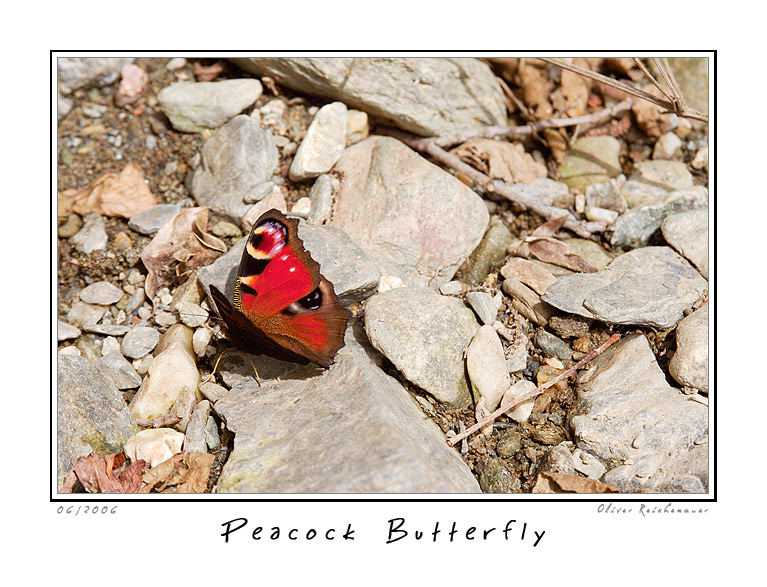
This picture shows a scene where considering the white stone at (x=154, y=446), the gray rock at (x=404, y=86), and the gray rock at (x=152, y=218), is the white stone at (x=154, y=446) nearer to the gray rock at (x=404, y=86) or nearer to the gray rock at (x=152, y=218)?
the gray rock at (x=152, y=218)

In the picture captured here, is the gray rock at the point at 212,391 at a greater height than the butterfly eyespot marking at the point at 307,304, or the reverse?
the butterfly eyespot marking at the point at 307,304

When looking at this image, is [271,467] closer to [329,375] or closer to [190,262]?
[329,375]

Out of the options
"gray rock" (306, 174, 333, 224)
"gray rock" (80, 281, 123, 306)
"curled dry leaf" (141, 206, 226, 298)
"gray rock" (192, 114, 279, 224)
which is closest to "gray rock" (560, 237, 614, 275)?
"gray rock" (306, 174, 333, 224)

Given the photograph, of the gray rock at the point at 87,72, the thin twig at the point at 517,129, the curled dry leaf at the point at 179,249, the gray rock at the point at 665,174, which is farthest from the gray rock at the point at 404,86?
the curled dry leaf at the point at 179,249

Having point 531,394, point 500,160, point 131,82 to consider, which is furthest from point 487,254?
point 131,82

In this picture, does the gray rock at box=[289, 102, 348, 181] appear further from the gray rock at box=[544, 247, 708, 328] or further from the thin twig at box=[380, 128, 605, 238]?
the gray rock at box=[544, 247, 708, 328]

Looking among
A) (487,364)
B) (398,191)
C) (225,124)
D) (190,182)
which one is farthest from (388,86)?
(487,364)

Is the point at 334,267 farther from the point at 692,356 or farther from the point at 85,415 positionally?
the point at 692,356
